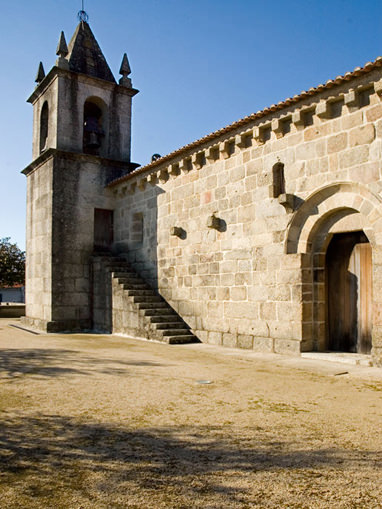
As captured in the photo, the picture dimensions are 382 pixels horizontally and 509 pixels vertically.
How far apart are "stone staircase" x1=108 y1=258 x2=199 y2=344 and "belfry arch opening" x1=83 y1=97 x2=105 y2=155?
3934 mm

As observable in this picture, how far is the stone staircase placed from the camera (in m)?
10.1

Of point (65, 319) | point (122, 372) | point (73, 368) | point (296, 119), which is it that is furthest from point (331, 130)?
point (65, 319)

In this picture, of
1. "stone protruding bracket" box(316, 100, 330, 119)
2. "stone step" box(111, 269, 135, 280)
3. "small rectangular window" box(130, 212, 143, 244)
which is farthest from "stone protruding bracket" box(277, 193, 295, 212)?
"small rectangular window" box(130, 212, 143, 244)

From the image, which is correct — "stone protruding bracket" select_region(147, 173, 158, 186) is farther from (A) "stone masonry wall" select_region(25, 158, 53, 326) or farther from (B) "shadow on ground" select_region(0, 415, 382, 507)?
(B) "shadow on ground" select_region(0, 415, 382, 507)

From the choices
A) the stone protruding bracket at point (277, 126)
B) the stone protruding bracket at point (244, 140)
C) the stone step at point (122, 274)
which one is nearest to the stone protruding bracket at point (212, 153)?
the stone protruding bracket at point (244, 140)

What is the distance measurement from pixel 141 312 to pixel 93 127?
6.57 meters

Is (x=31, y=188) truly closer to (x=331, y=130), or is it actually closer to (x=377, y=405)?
(x=331, y=130)

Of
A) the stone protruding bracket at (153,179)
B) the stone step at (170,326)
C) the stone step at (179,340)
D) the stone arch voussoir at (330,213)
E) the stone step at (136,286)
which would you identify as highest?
the stone protruding bracket at (153,179)

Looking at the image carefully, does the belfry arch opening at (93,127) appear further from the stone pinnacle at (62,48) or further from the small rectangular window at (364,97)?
the small rectangular window at (364,97)

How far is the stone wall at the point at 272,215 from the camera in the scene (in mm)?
6914

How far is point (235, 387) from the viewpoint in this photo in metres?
5.21

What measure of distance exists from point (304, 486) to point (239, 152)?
736 centimetres

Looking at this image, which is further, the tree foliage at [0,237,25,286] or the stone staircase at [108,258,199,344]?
the tree foliage at [0,237,25,286]

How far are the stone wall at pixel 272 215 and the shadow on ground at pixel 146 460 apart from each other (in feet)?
13.0
